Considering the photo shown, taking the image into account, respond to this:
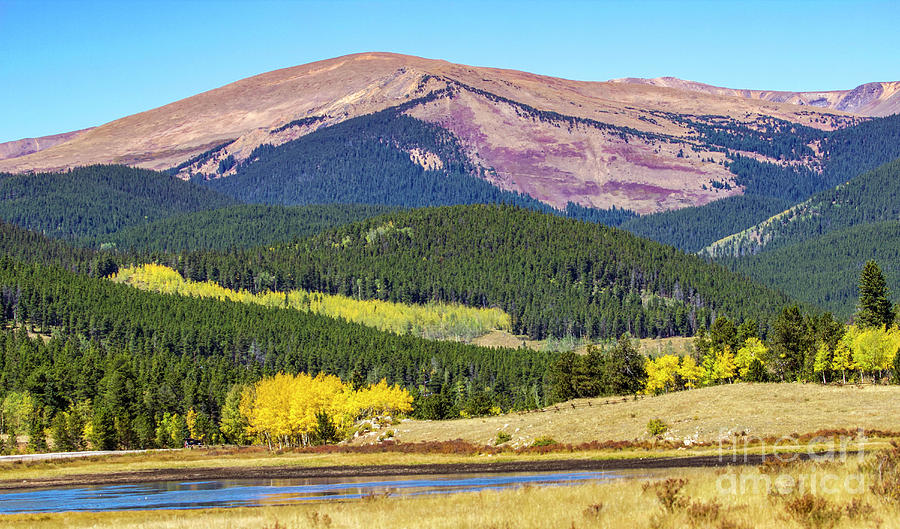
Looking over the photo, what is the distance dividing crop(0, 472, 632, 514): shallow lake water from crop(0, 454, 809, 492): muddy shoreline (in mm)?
3928

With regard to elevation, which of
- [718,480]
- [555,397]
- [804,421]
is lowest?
[555,397]

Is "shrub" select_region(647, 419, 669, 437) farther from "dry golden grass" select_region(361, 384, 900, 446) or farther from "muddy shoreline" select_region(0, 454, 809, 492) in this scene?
"muddy shoreline" select_region(0, 454, 809, 492)

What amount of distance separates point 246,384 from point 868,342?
10132 centimetres

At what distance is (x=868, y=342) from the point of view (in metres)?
136

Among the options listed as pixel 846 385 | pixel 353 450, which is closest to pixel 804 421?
pixel 846 385

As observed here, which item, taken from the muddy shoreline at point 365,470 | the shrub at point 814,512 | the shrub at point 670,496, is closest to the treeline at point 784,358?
the muddy shoreline at point 365,470

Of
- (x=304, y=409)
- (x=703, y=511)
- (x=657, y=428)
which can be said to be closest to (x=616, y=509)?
(x=703, y=511)

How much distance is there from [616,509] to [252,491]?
3857 centimetres

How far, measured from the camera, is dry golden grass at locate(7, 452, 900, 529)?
1550 inches

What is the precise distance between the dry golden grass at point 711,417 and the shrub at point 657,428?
2.09 feet

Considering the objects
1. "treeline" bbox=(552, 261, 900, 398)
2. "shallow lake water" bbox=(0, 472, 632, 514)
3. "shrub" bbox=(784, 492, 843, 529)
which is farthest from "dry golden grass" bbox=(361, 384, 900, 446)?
"shrub" bbox=(784, 492, 843, 529)

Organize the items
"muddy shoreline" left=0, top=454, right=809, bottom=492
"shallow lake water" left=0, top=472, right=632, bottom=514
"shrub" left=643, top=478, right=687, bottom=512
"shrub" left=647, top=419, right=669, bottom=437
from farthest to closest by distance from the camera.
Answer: "shrub" left=647, top=419, right=669, bottom=437
"muddy shoreline" left=0, top=454, right=809, bottom=492
"shallow lake water" left=0, top=472, right=632, bottom=514
"shrub" left=643, top=478, right=687, bottom=512

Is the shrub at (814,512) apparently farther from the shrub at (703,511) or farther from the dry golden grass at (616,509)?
the shrub at (703,511)

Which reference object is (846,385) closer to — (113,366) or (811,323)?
(811,323)
